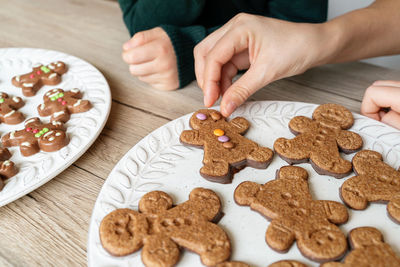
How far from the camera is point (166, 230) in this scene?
24.2 inches

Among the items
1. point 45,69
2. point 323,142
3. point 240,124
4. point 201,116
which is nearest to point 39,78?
point 45,69

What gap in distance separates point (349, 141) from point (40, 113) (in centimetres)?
81

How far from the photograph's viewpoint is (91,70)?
3.64 feet

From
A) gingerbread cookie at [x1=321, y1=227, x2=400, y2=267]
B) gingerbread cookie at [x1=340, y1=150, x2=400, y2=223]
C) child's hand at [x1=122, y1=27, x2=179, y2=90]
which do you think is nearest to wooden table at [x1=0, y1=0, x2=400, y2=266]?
child's hand at [x1=122, y1=27, x2=179, y2=90]

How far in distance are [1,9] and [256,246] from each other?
5.71 ft

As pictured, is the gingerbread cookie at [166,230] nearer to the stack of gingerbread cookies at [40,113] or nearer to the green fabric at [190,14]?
the stack of gingerbread cookies at [40,113]

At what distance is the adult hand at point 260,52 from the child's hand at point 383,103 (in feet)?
0.54

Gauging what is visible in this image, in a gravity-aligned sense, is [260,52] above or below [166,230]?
above

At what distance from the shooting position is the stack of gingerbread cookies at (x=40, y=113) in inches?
31.9

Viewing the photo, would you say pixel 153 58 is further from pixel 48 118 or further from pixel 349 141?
pixel 349 141

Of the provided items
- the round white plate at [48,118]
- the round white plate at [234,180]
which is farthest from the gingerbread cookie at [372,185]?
the round white plate at [48,118]

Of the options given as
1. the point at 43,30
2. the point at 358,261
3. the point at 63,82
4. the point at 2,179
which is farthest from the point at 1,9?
the point at 358,261

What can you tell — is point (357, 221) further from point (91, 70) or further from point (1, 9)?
point (1, 9)

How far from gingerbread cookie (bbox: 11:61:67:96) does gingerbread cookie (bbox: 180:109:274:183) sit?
51cm
